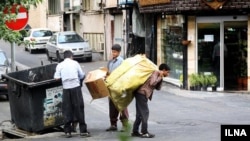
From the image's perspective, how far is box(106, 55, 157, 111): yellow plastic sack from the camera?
9.93m

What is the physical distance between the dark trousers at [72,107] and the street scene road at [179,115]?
0.30m

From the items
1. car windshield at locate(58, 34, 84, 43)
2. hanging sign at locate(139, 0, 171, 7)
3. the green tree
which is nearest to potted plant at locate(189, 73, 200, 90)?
hanging sign at locate(139, 0, 171, 7)

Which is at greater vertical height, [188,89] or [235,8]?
[235,8]

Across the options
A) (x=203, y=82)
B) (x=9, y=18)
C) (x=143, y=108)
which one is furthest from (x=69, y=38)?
(x=143, y=108)

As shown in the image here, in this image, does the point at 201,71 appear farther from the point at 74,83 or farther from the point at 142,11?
the point at 74,83

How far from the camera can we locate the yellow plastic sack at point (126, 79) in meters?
9.93

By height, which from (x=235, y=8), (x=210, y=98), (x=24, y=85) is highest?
(x=235, y=8)

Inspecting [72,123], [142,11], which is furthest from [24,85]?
[142,11]

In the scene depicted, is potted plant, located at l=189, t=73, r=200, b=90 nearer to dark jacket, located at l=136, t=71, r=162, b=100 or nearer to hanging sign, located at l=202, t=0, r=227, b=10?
hanging sign, located at l=202, t=0, r=227, b=10

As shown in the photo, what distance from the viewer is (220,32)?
1923 cm

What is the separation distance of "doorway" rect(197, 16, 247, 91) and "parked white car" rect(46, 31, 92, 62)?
12.2m

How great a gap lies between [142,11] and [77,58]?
29.4 ft

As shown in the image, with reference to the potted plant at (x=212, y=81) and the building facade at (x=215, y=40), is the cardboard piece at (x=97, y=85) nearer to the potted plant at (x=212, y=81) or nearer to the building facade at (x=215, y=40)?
the building facade at (x=215, y=40)

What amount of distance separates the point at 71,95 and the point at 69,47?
Result: 20833mm
